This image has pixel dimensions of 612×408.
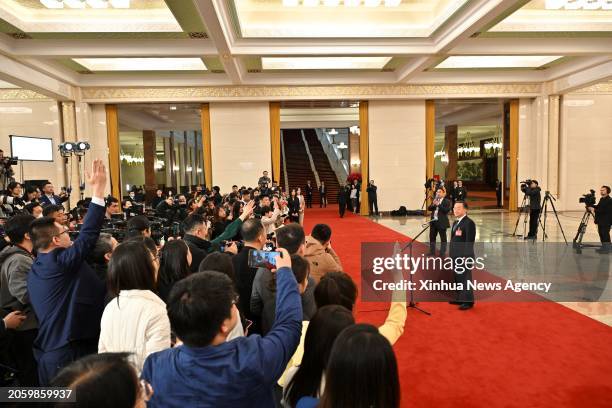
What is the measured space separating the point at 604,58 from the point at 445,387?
11.4 metres

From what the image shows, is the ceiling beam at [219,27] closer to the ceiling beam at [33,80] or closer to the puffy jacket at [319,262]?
the ceiling beam at [33,80]

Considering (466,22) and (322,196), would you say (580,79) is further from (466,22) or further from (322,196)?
(322,196)

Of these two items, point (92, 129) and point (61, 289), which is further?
point (92, 129)

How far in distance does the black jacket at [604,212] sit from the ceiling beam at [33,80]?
12310mm

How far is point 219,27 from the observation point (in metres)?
7.58

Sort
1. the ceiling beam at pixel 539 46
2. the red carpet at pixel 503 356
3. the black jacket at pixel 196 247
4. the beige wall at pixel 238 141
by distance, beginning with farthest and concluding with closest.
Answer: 1. the beige wall at pixel 238 141
2. the ceiling beam at pixel 539 46
3. the black jacket at pixel 196 247
4. the red carpet at pixel 503 356

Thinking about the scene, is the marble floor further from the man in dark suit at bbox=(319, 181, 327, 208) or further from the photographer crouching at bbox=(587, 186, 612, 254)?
the man in dark suit at bbox=(319, 181, 327, 208)

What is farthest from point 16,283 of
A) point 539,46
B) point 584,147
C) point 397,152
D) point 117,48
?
point 584,147

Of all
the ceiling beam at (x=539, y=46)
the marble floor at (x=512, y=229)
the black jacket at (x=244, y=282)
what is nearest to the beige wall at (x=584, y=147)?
the marble floor at (x=512, y=229)

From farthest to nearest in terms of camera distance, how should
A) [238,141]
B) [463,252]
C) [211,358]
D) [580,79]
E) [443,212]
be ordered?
[238,141], [580,79], [443,212], [463,252], [211,358]

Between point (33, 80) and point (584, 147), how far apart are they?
55.5 feet

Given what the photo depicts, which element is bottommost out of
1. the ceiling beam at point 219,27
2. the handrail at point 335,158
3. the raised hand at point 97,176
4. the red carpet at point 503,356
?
the red carpet at point 503,356

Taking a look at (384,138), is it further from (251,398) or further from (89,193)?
(251,398)

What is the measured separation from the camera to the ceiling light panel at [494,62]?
38.5ft
